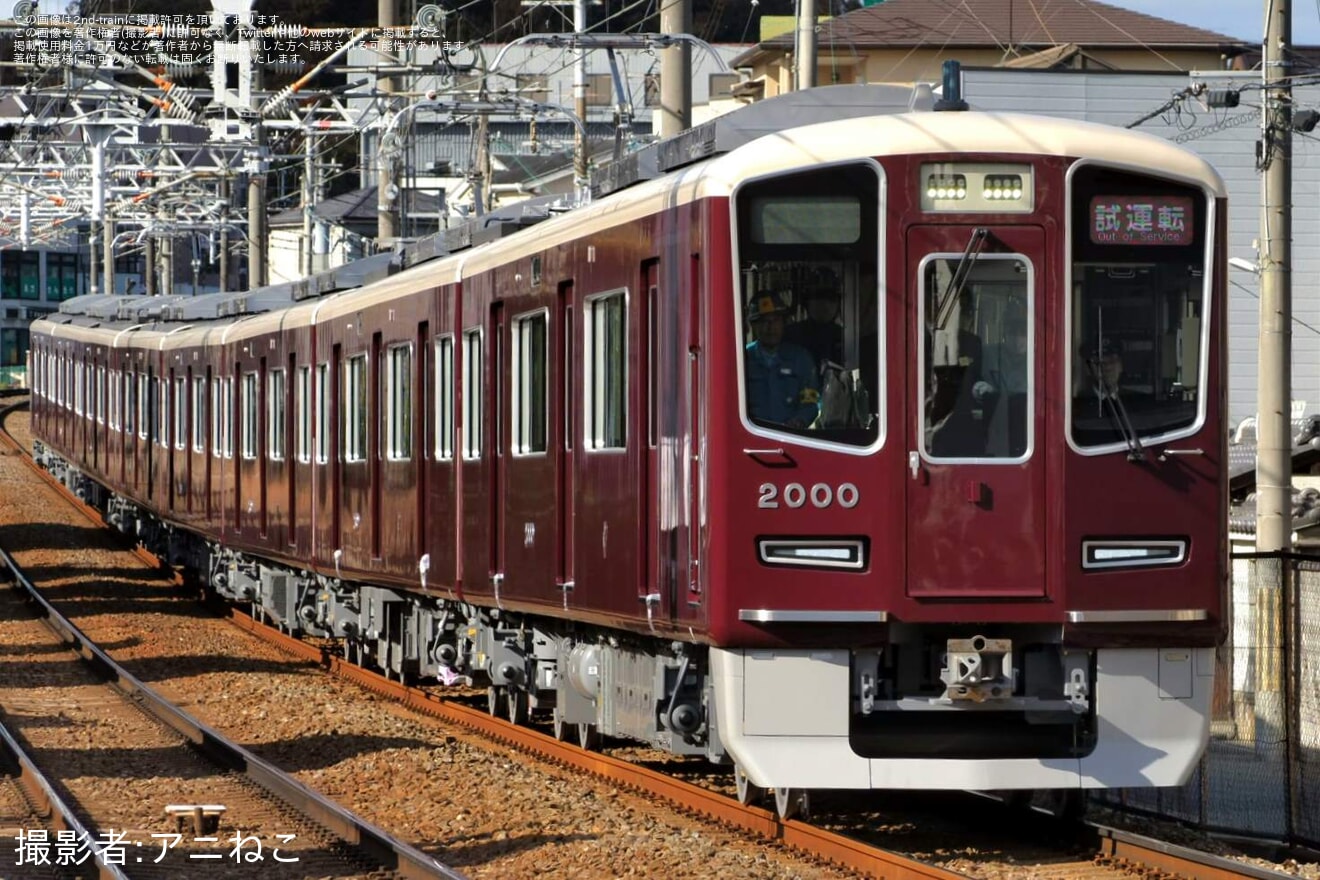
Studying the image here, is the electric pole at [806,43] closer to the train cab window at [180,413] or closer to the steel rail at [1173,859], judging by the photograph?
the steel rail at [1173,859]

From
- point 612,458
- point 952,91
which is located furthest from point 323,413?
point 952,91

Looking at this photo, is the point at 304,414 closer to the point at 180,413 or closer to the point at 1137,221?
the point at 180,413

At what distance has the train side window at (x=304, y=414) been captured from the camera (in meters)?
18.9

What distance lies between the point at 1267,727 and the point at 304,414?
33.3ft

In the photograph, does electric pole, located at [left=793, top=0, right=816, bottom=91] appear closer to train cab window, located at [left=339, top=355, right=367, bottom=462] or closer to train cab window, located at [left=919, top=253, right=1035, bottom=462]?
train cab window, located at [left=339, top=355, right=367, bottom=462]

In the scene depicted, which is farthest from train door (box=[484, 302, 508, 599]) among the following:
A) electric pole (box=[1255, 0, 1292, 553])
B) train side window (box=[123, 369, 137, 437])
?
train side window (box=[123, 369, 137, 437])

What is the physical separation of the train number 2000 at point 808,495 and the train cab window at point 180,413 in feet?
58.3

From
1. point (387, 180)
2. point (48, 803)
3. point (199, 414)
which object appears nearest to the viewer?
point (48, 803)

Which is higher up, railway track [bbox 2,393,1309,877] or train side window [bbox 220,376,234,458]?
train side window [bbox 220,376,234,458]

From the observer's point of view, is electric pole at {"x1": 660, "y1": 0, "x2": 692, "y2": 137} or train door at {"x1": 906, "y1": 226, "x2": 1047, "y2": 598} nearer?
train door at {"x1": 906, "y1": 226, "x2": 1047, "y2": 598}

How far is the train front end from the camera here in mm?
8961

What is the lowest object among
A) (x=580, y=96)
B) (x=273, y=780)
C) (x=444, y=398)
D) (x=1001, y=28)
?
(x=273, y=780)

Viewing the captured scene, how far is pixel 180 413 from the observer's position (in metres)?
26.4

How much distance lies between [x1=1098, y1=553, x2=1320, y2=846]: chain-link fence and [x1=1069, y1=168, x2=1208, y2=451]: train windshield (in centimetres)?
138
